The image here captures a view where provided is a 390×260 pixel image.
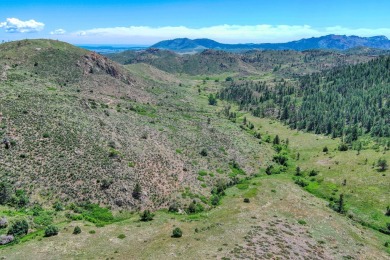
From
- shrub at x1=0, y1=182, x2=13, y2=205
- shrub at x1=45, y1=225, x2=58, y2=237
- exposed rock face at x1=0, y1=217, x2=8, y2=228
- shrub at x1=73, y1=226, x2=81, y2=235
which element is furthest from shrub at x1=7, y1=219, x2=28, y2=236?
shrub at x1=0, y1=182, x2=13, y2=205

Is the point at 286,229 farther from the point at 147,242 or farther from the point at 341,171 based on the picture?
the point at 341,171

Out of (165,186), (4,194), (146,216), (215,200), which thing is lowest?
(215,200)

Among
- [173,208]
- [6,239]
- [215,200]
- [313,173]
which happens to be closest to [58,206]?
[6,239]

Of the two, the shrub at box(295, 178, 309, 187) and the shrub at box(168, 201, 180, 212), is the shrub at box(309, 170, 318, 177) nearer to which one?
the shrub at box(295, 178, 309, 187)

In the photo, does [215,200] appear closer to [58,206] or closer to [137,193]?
[137,193]

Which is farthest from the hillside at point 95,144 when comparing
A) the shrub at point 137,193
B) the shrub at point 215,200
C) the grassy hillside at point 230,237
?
the grassy hillside at point 230,237

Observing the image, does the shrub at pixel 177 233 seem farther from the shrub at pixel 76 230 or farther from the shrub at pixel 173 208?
the shrub at pixel 76 230
